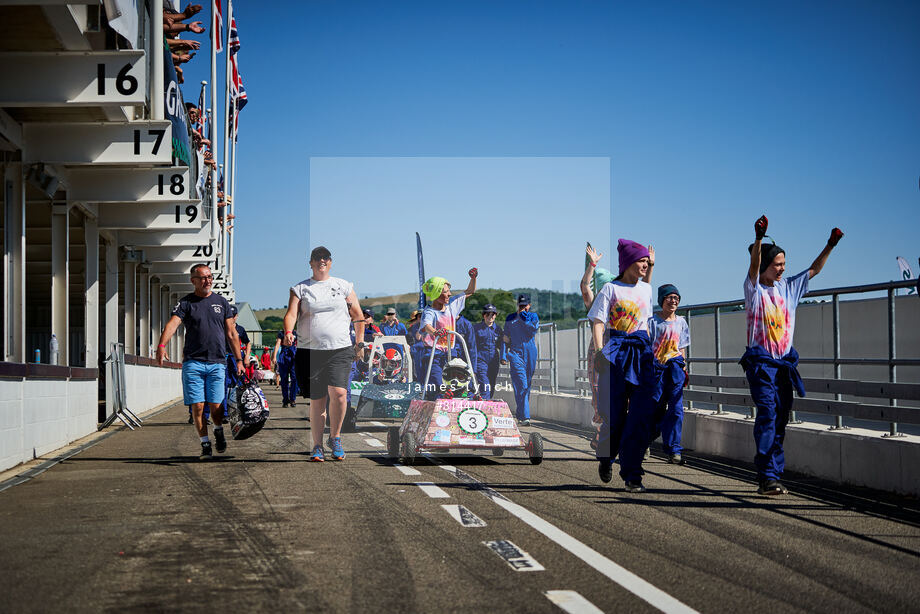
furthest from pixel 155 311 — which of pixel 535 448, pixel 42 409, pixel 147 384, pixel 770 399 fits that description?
pixel 770 399

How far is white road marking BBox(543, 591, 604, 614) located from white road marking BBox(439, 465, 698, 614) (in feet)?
0.88

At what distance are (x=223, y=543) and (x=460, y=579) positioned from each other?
1649 mm

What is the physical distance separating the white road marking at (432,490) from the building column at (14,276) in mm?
7303

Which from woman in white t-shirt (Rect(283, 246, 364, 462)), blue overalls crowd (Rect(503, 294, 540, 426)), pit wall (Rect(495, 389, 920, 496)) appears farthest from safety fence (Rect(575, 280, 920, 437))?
blue overalls crowd (Rect(503, 294, 540, 426))

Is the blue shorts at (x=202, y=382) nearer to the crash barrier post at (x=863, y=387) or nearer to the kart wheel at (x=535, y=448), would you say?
the kart wheel at (x=535, y=448)

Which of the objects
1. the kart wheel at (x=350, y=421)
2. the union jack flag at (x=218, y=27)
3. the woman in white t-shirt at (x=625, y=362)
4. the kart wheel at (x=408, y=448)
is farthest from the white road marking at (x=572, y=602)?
the union jack flag at (x=218, y=27)

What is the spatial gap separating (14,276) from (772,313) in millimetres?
9916

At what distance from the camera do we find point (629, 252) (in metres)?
8.89

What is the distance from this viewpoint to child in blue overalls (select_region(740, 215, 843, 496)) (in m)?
8.52

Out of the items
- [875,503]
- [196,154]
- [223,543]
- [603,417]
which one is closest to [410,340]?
[196,154]

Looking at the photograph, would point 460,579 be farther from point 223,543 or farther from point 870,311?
point 870,311

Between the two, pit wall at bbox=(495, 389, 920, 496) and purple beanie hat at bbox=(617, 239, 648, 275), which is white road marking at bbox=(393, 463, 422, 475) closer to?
purple beanie hat at bbox=(617, 239, 648, 275)

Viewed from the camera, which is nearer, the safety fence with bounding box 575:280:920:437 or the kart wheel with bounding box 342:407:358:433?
the safety fence with bounding box 575:280:920:437

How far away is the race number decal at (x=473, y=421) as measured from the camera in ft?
35.1
